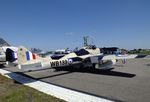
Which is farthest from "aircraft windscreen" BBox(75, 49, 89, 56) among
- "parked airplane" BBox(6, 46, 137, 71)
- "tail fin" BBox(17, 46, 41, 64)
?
"tail fin" BBox(17, 46, 41, 64)

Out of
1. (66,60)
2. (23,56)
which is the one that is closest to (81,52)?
(66,60)

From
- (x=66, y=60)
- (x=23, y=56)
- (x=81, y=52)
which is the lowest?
(x=66, y=60)

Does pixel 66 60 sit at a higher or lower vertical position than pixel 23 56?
lower

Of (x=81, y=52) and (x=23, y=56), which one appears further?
(x=81, y=52)

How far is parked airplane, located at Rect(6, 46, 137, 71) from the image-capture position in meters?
11.9

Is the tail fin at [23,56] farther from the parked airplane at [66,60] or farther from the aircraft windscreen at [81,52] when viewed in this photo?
the aircraft windscreen at [81,52]

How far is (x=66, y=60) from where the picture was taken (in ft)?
45.6

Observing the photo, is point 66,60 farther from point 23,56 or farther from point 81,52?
point 23,56

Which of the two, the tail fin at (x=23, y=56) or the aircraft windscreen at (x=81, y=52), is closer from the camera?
the tail fin at (x=23, y=56)

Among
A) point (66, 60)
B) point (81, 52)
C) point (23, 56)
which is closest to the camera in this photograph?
point (23, 56)

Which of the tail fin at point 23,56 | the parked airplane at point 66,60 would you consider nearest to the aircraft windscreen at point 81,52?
the parked airplane at point 66,60

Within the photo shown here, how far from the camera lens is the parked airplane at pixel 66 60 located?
11.9 metres

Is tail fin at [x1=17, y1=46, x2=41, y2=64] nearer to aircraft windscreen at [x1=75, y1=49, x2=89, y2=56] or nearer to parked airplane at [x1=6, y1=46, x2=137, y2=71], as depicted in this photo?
parked airplane at [x1=6, y1=46, x2=137, y2=71]

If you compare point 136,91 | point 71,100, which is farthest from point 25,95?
point 136,91
